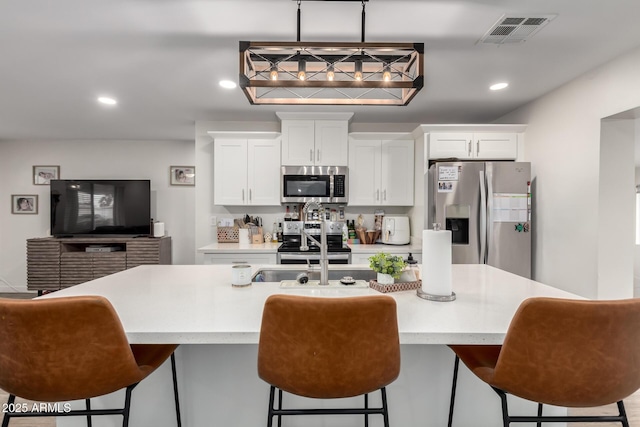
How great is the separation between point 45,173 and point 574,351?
22.2 ft

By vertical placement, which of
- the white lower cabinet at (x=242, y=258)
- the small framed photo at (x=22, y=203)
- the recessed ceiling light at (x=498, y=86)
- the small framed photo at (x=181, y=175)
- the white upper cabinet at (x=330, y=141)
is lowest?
the white lower cabinet at (x=242, y=258)

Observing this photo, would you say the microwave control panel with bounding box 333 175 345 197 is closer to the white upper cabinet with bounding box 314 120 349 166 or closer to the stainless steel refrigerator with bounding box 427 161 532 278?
the white upper cabinet with bounding box 314 120 349 166

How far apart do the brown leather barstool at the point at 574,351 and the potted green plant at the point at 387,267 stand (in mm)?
623

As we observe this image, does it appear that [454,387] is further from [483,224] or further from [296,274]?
[483,224]

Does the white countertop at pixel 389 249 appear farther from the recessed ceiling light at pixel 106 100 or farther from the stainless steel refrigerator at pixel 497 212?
the recessed ceiling light at pixel 106 100

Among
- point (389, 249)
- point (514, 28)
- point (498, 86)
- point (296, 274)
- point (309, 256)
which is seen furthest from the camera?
point (389, 249)

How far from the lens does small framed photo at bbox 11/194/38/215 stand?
5.29 m

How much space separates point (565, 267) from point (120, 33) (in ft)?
12.8

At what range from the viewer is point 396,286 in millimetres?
1630

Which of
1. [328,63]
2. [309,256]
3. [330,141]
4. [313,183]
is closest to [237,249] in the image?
[309,256]

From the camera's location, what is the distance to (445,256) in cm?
143

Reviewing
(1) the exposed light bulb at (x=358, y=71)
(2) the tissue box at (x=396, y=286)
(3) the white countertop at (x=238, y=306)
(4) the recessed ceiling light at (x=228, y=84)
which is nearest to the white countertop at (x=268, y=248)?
(3) the white countertop at (x=238, y=306)

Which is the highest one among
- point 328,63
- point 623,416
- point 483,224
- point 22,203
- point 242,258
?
point 328,63

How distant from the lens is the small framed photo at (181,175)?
5.39 metres
